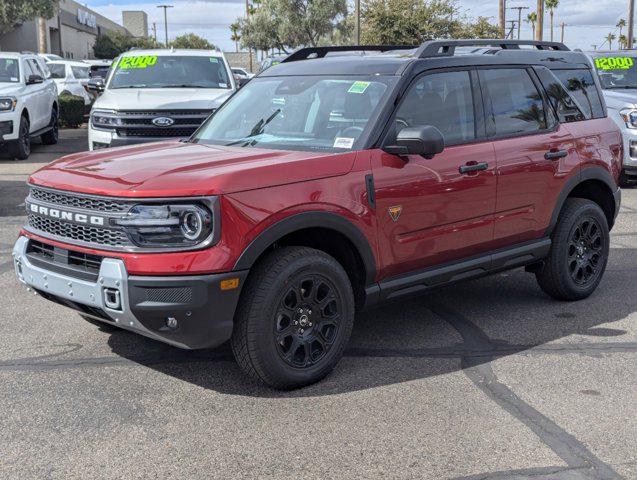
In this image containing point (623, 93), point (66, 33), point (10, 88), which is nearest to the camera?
point (623, 93)

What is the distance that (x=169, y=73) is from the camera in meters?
12.7

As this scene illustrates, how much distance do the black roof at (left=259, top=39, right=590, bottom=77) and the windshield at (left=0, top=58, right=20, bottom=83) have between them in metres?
10.9

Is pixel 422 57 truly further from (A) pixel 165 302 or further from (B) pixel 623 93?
(B) pixel 623 93

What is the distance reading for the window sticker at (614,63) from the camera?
44.7 feet

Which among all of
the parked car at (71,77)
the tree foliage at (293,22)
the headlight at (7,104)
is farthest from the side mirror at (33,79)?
Result: the tree foliage at (293,22)

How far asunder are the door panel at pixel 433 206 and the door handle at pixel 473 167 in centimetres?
2

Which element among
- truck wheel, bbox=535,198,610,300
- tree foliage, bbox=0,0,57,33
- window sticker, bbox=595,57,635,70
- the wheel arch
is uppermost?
tree foliage, bbox=0,0,57,33

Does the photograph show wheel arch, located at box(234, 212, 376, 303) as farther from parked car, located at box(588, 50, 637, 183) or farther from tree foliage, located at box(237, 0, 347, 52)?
tree foliage, located at box(237, 0, 347, 52)

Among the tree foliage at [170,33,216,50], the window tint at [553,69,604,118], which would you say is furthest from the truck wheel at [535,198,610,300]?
the tree foliage at [170,33,216,50]

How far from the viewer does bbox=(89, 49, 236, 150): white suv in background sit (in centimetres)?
1154

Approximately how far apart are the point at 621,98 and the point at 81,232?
9.96 meters

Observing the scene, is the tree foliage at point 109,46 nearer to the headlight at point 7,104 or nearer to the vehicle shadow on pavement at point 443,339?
the headlight at point 7,104

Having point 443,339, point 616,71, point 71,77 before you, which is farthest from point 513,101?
point 71,77

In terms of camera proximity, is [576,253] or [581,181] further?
[576,253]
